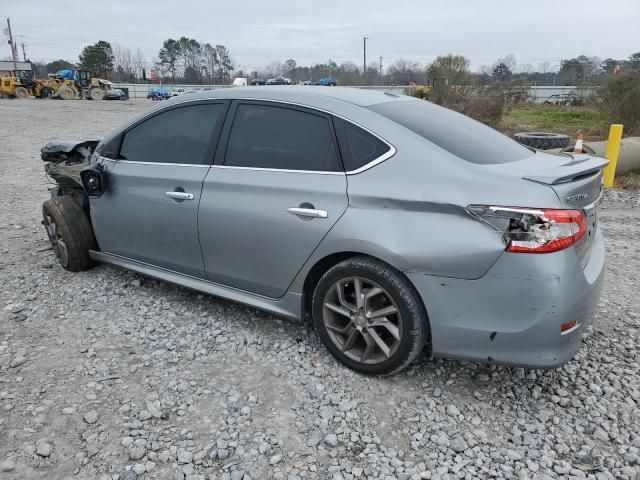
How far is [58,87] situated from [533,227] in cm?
4370

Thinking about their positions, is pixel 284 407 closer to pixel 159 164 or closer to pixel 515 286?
pixel 515 286

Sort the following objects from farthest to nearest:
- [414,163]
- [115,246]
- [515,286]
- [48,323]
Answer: [115,246]
[48,323]
[414,163]
[515,286]

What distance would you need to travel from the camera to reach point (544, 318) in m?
2.48

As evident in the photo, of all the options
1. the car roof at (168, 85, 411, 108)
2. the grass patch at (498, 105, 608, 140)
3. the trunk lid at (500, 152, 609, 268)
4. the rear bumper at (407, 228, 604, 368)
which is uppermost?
the car roof at (168, 85, 411, 108)

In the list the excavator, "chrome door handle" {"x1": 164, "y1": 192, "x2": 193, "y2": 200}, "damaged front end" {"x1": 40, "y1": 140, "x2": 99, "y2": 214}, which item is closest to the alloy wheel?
"chrome door handle" {"x1": 164, "y1": 192, "x2": 193, "y2": 200}

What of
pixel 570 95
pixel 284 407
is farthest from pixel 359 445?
pixel 570 95

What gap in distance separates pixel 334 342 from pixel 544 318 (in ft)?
4.05

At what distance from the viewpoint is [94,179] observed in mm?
4227

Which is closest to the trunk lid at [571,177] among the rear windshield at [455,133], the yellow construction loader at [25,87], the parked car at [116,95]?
the rear windshield at [455,133]

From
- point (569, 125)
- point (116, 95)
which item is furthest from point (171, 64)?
point (569, 125)

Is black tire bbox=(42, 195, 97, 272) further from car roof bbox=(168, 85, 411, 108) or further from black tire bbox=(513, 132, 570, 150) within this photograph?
black tire bbox=(513, 132, 570, 150)

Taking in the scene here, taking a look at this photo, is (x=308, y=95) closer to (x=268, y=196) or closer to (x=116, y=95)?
(x=268, y=196)

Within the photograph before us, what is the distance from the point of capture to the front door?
3.63m

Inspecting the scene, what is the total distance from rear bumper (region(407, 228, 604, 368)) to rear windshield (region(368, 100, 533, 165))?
688 mm
